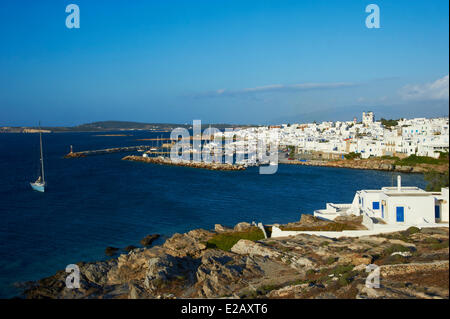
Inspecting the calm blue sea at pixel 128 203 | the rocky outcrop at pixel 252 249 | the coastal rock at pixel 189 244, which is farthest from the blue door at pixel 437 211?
the calm blue sea at pixel 128 203

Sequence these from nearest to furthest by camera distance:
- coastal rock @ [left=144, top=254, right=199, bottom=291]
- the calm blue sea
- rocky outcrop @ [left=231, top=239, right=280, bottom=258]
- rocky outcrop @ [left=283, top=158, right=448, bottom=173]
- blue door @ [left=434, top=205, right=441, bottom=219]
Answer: coastal rock @ [left=144, top=254, right=199, bottom=291] < blue door @ [left=434, top=205, right=441, bottom=219] < rocky outcrop @ [left=231, top=239, right=280, bottom=258] < the calm blue sea < rocky outcrop @ [left=283, top=158, right=448, bottom=173]

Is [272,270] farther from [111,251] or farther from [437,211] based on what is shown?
[111,251]

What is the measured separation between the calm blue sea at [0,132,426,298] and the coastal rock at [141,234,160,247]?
0.34 metres

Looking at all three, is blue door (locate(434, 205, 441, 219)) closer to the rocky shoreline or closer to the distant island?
the rocky shoreline

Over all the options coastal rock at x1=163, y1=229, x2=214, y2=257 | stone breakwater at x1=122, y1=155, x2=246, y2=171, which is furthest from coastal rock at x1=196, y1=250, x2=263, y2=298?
stone breakwater at x1=122, y1=155, x2=246, y2=171

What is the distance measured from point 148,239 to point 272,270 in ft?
20.8

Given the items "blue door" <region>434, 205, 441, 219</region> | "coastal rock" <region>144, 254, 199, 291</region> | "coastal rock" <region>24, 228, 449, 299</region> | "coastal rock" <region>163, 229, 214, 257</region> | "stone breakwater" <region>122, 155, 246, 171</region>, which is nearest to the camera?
"coastal rock" <region>24, 228, 449, 299</region>

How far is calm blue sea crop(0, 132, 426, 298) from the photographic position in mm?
12984

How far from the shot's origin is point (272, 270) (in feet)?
28.9

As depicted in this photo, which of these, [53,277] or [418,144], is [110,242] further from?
[418,144]

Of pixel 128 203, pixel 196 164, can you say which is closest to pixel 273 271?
pixel 128 203

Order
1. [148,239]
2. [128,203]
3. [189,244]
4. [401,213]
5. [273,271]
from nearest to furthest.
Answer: [273,271], [401,213], [189,244], [148,239], [128,203]

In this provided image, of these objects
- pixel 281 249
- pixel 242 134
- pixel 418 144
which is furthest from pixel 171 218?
pixel 242 134
